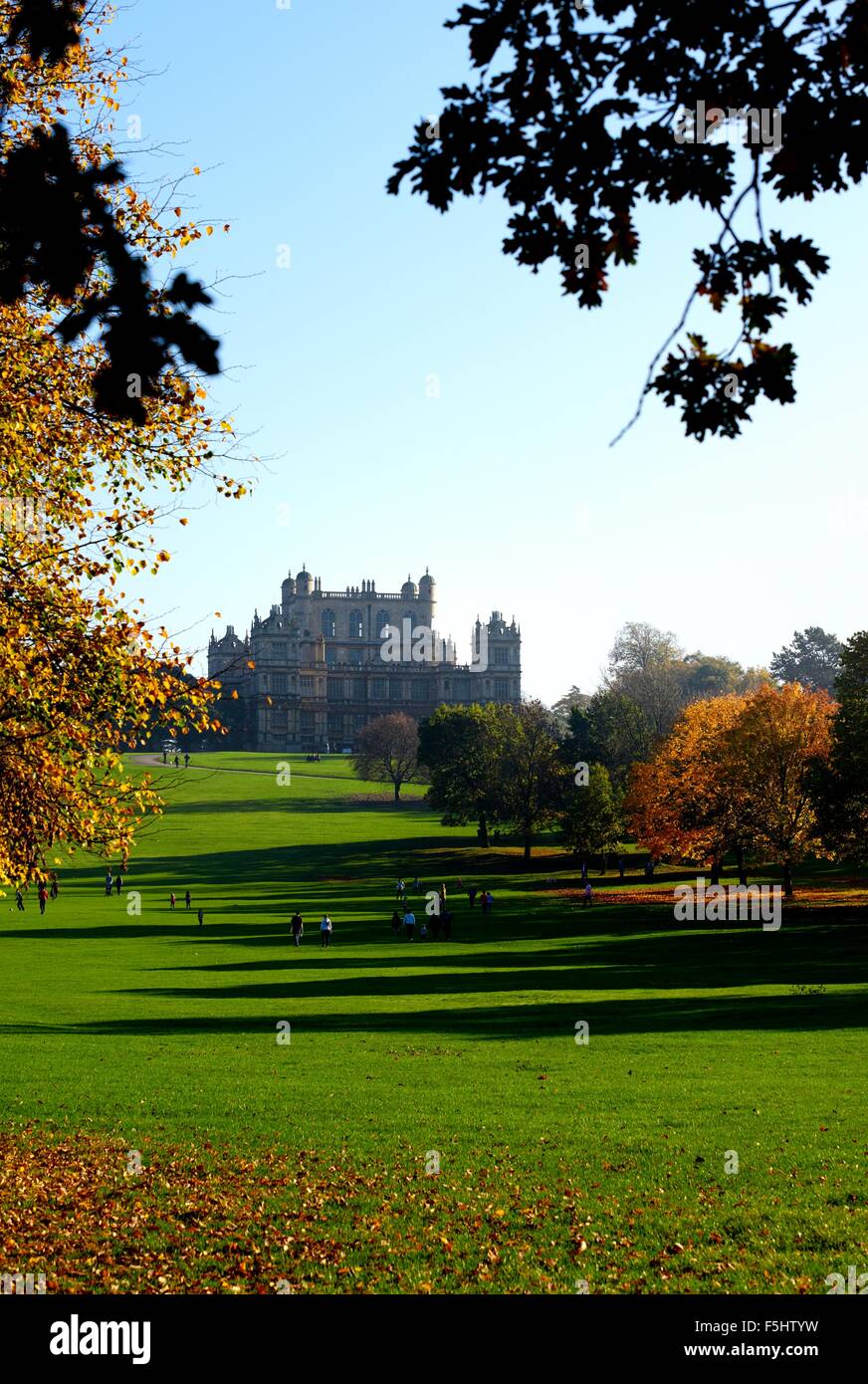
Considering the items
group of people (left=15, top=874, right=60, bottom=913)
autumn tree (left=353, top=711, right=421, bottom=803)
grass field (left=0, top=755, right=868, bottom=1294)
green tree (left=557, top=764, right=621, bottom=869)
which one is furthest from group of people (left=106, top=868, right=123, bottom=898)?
autumn tree (left=353, top=711, right=421, bottom=803)

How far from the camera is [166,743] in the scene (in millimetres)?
159625

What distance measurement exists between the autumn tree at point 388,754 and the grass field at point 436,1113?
8712 cm

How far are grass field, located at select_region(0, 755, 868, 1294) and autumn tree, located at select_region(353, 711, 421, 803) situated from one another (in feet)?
286

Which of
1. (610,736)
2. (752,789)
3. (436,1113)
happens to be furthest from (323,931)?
(610,736)

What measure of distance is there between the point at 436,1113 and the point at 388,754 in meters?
117

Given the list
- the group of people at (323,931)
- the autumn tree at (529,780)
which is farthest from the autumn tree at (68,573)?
the autumn tree at (529,780)

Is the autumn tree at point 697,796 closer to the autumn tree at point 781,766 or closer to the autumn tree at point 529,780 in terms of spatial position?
the autumn tree at point 781,766

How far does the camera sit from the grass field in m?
10.8

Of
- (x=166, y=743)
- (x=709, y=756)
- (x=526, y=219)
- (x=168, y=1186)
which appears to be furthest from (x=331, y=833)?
(x=526, y=219)

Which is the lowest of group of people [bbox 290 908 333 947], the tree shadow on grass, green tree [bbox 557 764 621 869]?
group of people [bbox 290 908 333 947]

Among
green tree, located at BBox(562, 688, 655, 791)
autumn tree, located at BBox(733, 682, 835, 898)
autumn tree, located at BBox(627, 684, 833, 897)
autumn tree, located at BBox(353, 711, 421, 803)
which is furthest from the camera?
autumn tree, located at BBox(353, 711, 421, 803)

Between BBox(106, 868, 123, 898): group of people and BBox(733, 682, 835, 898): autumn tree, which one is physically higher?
BBox(733, 682, 835, 898): autumn tree

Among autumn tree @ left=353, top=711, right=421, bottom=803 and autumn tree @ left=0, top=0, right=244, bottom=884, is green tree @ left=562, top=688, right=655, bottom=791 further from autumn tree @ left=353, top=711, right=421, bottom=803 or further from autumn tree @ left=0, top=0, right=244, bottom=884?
autumn tree @ left=0, top=0, right=244, bottom=884
